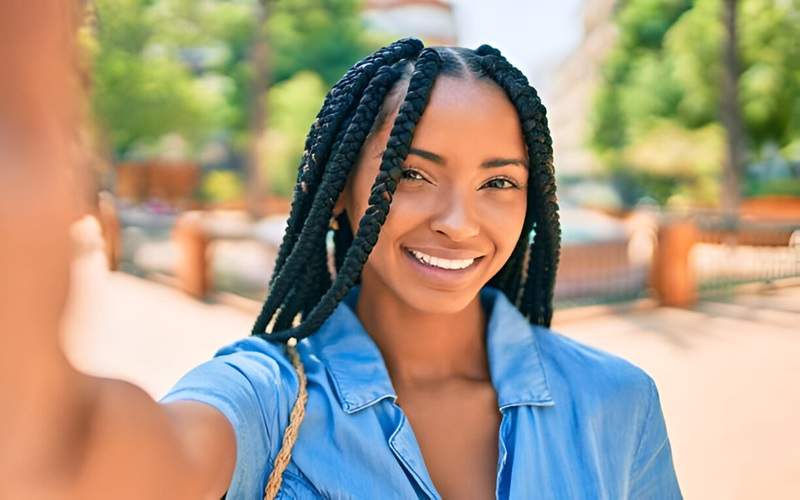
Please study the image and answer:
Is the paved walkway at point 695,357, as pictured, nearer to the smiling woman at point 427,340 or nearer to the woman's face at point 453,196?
the smiling woman at point 427,340

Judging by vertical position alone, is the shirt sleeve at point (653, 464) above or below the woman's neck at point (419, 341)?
below

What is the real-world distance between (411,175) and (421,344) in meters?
0.35

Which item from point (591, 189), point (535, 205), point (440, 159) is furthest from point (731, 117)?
point (440, 159)

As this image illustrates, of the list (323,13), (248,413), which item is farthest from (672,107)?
(248,413)

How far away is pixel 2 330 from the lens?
0.48 m

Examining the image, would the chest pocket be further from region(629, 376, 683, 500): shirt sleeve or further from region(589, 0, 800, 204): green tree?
region(589, 0, 800, 204): green tree

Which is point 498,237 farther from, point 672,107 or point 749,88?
point 672,107

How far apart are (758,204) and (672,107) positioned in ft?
12.7

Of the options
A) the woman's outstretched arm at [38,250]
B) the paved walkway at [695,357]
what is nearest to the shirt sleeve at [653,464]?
the woman's outstretched arm at [38,250]

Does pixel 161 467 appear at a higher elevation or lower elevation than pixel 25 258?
lower

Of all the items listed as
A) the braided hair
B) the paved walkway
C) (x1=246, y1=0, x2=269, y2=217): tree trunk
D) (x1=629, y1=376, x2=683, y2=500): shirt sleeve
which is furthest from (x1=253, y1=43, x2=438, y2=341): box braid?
(x1=246, y1=0, x2=269, y2=217): tree trunk

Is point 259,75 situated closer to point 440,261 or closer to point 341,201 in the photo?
point 341,201

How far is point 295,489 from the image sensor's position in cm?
115

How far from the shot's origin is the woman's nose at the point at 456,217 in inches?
50.9
